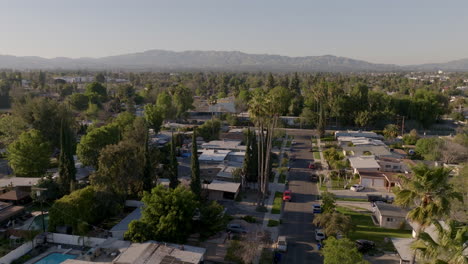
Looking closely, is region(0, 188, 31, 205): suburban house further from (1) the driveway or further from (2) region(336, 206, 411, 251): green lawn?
(1) the driveway

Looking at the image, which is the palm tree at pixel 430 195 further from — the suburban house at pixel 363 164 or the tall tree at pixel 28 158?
the tall tree at pixel 28 158

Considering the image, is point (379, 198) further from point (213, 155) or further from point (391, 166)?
point (213, 155)

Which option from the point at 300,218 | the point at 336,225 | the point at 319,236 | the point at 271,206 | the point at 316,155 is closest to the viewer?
the point at 336,225

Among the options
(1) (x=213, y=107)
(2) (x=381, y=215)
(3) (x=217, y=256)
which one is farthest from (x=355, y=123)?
(3) (x=217, y=256)

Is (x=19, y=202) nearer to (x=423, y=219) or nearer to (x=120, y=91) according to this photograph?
(x=423, y=219)

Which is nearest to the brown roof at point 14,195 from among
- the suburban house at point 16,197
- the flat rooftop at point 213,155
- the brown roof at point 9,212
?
the suburban house at point 16,197

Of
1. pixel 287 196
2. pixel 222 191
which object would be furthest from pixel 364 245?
pixel 222 191
